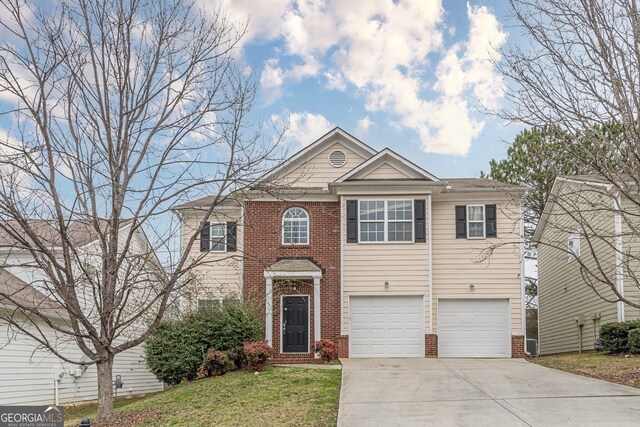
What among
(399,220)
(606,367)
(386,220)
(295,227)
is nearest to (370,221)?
(386,220)

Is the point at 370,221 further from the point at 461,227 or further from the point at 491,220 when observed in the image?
the point at 491,220

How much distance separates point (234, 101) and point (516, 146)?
82.1ft

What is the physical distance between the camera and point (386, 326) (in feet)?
69.5

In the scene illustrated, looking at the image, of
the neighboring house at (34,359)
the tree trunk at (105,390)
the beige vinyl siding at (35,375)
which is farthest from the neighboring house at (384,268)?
the tree trunk at (105,390)

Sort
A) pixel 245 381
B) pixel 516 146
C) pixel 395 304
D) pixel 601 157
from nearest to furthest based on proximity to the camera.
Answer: pixel 601 157 → pixel 245 381 → pixel 395 304 → pixel 516 146

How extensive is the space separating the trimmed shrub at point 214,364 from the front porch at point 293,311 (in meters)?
3.57

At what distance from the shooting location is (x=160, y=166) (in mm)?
12148

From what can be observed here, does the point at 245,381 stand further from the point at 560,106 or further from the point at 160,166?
the point at 560,106

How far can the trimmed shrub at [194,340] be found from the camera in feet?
58.0

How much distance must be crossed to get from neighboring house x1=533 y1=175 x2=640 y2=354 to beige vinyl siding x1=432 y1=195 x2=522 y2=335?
5.43 ft

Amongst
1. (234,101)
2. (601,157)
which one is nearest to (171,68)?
(234,101)

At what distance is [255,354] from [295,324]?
456 cm

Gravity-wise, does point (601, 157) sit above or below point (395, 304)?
above

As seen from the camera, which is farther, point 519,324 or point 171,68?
point 519,324
